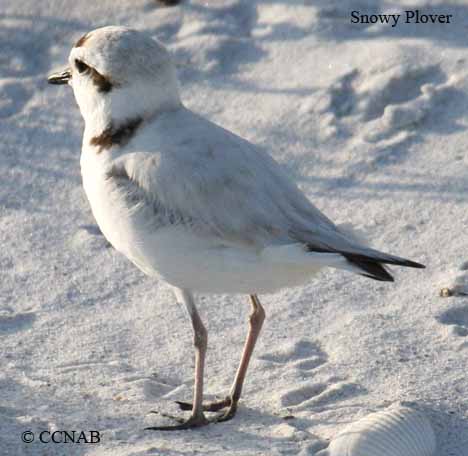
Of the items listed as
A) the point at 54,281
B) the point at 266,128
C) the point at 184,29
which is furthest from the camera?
the point at 184,29

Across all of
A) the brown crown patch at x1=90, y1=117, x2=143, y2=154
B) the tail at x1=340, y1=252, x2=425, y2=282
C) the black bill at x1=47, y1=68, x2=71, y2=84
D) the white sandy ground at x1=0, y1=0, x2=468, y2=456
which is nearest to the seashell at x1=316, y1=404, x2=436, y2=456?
the white sandy ground at x1=0, y1=0, x2=468, y2=456

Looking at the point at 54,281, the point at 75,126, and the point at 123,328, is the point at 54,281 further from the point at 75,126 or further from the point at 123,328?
the point at 75,126

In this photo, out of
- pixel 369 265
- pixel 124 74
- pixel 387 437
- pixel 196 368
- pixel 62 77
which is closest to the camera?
pixel 387 437

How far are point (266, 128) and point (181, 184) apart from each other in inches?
87.9

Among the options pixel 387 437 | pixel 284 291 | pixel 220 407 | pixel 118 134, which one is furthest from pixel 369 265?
pixel 284 291

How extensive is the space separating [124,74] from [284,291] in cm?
149

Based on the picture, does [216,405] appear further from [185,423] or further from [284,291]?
[284,291]

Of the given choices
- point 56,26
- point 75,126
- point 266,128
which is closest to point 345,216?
point 266,128

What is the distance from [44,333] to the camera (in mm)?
5250

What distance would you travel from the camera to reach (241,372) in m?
4.67

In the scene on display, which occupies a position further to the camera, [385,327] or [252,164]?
[385,327]

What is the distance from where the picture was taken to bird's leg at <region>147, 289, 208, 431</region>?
4484 millimetres

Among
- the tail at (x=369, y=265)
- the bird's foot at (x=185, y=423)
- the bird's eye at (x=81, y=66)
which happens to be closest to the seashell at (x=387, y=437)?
the tail at (x=369, y=265)

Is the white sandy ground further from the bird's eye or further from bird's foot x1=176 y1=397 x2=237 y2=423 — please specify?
the bird's eye
